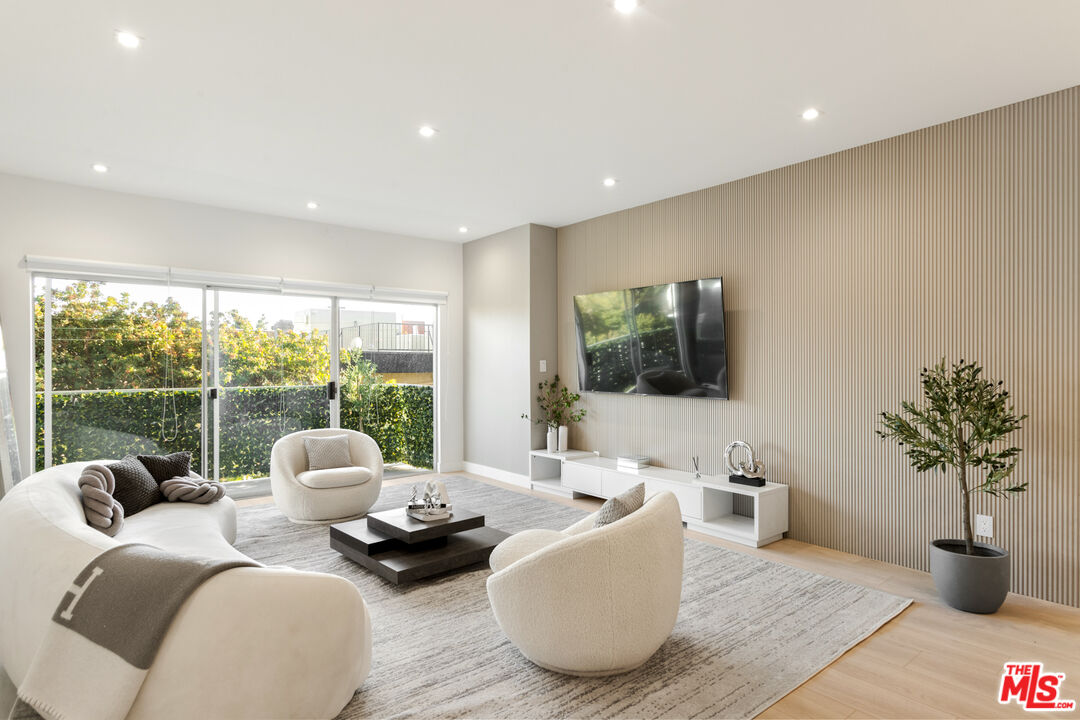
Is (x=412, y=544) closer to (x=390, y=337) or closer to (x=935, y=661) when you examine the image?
(x=935, y=661)

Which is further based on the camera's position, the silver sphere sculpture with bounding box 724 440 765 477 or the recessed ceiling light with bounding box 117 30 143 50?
the silver sphere sculpture with bounding box 724 440 765 477

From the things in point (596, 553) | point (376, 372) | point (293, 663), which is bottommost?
point (293, 663)

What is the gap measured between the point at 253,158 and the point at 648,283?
3334mm

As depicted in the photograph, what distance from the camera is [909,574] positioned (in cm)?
352

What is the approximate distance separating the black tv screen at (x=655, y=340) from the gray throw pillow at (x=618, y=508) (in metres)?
2.33

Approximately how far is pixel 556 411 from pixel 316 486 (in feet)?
8.31

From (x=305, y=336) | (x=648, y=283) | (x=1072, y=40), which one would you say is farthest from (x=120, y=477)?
(x=1072, y=40)

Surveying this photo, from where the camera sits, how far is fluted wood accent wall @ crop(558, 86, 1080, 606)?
3100 mm

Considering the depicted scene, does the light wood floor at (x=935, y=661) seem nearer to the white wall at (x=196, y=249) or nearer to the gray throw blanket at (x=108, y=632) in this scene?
the gray throw blanket at (x=108, y=632)

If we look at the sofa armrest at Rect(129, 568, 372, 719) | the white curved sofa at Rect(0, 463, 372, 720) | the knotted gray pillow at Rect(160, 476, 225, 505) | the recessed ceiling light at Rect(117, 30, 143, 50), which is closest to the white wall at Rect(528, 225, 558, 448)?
the knotted gray pillow at Rect(160, 476, 225, 505)

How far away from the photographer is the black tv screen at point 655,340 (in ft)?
15.1

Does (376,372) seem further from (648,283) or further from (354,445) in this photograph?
(648,283)

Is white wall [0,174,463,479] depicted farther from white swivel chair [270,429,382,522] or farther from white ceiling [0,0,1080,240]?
white swivel chair [270,429,382,522]

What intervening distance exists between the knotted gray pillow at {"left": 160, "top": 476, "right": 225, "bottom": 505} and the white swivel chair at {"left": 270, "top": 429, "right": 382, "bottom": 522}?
0.77 m
